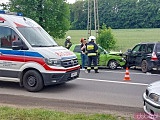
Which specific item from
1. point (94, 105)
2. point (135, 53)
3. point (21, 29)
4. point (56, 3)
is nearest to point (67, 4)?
point (56, 3)

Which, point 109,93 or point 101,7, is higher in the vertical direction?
point 101,7

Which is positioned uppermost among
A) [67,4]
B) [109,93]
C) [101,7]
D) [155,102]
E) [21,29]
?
[101,7]

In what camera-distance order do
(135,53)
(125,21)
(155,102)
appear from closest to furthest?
(155,102) → (135,53) → (125,21)

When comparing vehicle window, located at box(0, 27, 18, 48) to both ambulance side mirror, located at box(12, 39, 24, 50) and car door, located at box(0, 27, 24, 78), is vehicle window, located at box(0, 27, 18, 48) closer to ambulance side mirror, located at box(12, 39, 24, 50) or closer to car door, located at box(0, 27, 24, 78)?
car door, located at box(0, 27, 24, 78)

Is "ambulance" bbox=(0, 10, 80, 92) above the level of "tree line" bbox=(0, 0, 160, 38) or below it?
below

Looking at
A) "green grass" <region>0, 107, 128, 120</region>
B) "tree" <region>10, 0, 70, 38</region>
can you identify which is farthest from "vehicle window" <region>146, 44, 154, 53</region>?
"tree" <region>10, 0, 70, 38</region>

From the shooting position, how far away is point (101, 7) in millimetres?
96500

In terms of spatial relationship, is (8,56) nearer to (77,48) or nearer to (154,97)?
(154,97)

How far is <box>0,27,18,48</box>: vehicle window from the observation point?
8.38 m

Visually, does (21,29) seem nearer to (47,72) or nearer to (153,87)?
(47,72)

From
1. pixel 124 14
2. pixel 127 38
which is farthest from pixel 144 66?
pixel 124 14

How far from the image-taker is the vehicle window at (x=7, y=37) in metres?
8.38

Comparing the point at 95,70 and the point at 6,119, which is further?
the point at 95,70

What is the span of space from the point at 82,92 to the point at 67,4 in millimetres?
18369
